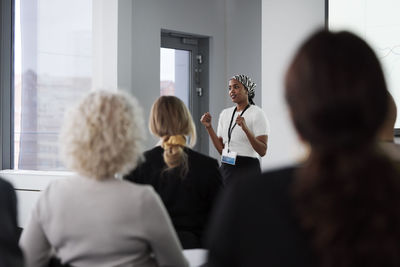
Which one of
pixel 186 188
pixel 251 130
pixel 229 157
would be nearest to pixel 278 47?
pixel 251 130

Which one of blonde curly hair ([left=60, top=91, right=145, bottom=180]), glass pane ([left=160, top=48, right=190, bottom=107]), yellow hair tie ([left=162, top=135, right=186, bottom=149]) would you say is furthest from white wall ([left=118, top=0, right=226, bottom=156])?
blonde curly hair ([left=60, top=91, right=145, bottom=180])

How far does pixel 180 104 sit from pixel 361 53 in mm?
1763

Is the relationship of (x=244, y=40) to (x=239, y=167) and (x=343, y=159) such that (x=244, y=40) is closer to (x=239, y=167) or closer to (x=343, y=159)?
(x=239, y=167)

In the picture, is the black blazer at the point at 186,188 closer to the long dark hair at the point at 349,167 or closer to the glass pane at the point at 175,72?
the long dark hair at the point at 349,167

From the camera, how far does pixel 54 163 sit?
18.3ft

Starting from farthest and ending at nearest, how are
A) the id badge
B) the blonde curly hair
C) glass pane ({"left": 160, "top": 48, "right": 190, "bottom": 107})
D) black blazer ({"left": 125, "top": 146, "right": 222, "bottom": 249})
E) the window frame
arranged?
glass pane ({"left": 160, "top": 48, "right": 190, "bottom": 107})
the window frame
the id badge
black blazer ({"left": 125, "top": 146, "right": 222, "bottom": 249})
the blonde curly hair

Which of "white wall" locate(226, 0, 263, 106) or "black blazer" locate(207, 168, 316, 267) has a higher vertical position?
"white wall" locate(226, 0, 263, 106)

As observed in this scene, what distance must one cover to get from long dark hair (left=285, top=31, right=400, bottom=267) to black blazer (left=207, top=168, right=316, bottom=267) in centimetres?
5

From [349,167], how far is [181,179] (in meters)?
1.65

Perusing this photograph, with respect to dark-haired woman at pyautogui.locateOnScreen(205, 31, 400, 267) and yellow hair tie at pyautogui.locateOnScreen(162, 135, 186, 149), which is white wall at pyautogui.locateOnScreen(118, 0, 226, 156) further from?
dark-haired woman at pyautogui.locateOnScreen(205, 31, 400, 267)

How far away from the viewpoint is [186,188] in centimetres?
248

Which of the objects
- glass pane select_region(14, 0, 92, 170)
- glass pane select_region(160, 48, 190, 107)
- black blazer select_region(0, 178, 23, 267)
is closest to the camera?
black blazer select_region(0, 178, 23, 267)

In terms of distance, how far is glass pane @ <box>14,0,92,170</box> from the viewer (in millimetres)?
5324

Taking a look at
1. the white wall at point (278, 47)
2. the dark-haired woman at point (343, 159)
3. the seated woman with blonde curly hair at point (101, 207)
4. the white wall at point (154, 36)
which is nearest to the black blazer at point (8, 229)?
the seated woman with blonde curly hair at point (101, 207)
